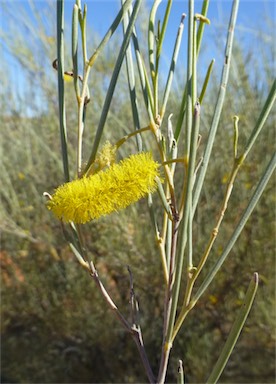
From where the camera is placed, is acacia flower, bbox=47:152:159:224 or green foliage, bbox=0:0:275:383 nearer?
acacia flower, bbox=47:152:159:224

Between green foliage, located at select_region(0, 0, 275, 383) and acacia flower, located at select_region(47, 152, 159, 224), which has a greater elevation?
green foliage, located at select_region(0, 0, 275, 383)

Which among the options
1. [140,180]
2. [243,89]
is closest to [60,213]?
[140,180]

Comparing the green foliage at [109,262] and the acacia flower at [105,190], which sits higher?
the green foliage at [109,262]

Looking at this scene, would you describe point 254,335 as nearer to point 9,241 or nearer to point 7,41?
point 9,241

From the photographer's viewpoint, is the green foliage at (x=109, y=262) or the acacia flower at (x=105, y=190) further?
the green foliage at (x=109, y=262)
